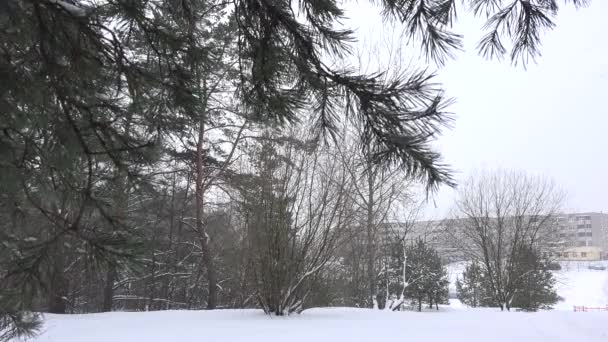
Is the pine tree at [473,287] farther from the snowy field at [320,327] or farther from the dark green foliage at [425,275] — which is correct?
the snowy field at [320,327]

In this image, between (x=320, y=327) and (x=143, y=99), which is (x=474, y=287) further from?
(x=143, y=99)

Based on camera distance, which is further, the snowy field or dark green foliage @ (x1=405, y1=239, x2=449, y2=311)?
dark green foliage @ (x1=405, y1=239, x2=449, y2=311)

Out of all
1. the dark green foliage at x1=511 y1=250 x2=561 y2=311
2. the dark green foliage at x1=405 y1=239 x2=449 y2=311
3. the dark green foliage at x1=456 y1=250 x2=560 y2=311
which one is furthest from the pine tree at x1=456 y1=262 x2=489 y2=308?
the dark green foliage at x1=511 y1=250 x2=561 y2=311

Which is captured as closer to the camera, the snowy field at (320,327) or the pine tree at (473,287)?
the snowy field at (320,327)

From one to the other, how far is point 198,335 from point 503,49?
461 cm

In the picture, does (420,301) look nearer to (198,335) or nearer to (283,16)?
(198,335)

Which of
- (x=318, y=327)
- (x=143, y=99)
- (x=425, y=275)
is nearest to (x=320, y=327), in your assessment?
(x=318, y=327)

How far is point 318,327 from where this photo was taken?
5.94 metres

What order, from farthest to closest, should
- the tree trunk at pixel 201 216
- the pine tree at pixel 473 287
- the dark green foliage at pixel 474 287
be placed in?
1. the pine tree at pixel 473 287
2. the dark green foliage at pixel 474 287
3. the tree trunk at pixel 201 216

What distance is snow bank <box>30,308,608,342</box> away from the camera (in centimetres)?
534

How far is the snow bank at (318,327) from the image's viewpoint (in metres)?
5.34

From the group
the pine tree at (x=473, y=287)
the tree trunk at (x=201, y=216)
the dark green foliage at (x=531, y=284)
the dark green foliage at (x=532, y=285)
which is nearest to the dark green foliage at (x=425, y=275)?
the pine tree at (x=473, y=287)

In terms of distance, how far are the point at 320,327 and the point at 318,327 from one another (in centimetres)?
3

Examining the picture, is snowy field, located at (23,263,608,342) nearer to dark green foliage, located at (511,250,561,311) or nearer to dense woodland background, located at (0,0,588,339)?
dense woodland background, located at (0,0,588,339)
